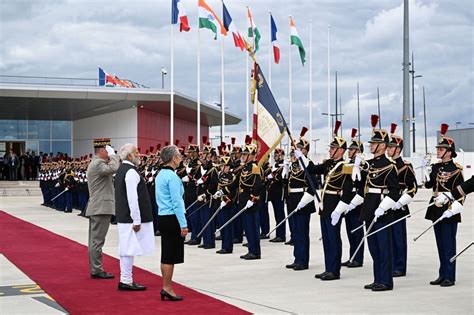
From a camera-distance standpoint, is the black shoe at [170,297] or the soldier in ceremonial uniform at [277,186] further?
the soldier in ceremonial uniform at [277,186]

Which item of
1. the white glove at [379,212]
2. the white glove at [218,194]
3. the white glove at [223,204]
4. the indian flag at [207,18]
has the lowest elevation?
the white glove at [223,204]

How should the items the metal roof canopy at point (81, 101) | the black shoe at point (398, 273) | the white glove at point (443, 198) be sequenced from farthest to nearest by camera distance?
1. the metal roof canopy at point (81, 101)
2. the black shoe at point (398, 273)
3. the white glove at point (443, 198)

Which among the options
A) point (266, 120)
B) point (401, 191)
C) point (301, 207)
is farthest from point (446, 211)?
point (266, 120)

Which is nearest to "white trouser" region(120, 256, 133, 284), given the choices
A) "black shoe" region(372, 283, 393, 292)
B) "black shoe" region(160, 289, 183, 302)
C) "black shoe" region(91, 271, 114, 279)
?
"black shoe" region(160, 289, 183, 302)

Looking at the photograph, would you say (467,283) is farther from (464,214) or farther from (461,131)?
(461,131)

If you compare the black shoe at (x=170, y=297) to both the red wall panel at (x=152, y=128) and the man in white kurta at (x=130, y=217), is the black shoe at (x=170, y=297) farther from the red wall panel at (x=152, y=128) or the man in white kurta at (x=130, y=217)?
the red wall panel at (x=152, y=128)

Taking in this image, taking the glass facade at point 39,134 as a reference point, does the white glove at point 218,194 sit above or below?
below

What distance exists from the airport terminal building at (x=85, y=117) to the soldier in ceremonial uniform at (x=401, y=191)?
26.4 meters

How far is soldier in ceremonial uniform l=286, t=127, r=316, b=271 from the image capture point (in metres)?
10.0

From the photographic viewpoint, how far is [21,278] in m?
9.18

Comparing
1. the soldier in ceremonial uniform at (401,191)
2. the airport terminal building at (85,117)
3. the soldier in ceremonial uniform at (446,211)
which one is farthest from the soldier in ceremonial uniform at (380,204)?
the airport terminal building at (85,117)

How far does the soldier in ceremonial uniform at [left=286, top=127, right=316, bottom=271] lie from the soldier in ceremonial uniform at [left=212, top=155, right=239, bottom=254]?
152cm

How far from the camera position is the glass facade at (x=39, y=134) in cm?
4441

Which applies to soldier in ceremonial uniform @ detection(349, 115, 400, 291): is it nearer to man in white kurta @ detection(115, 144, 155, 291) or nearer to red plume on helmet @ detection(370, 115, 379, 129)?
red plume on helmet @ detection(370, 115, 379, 129)
